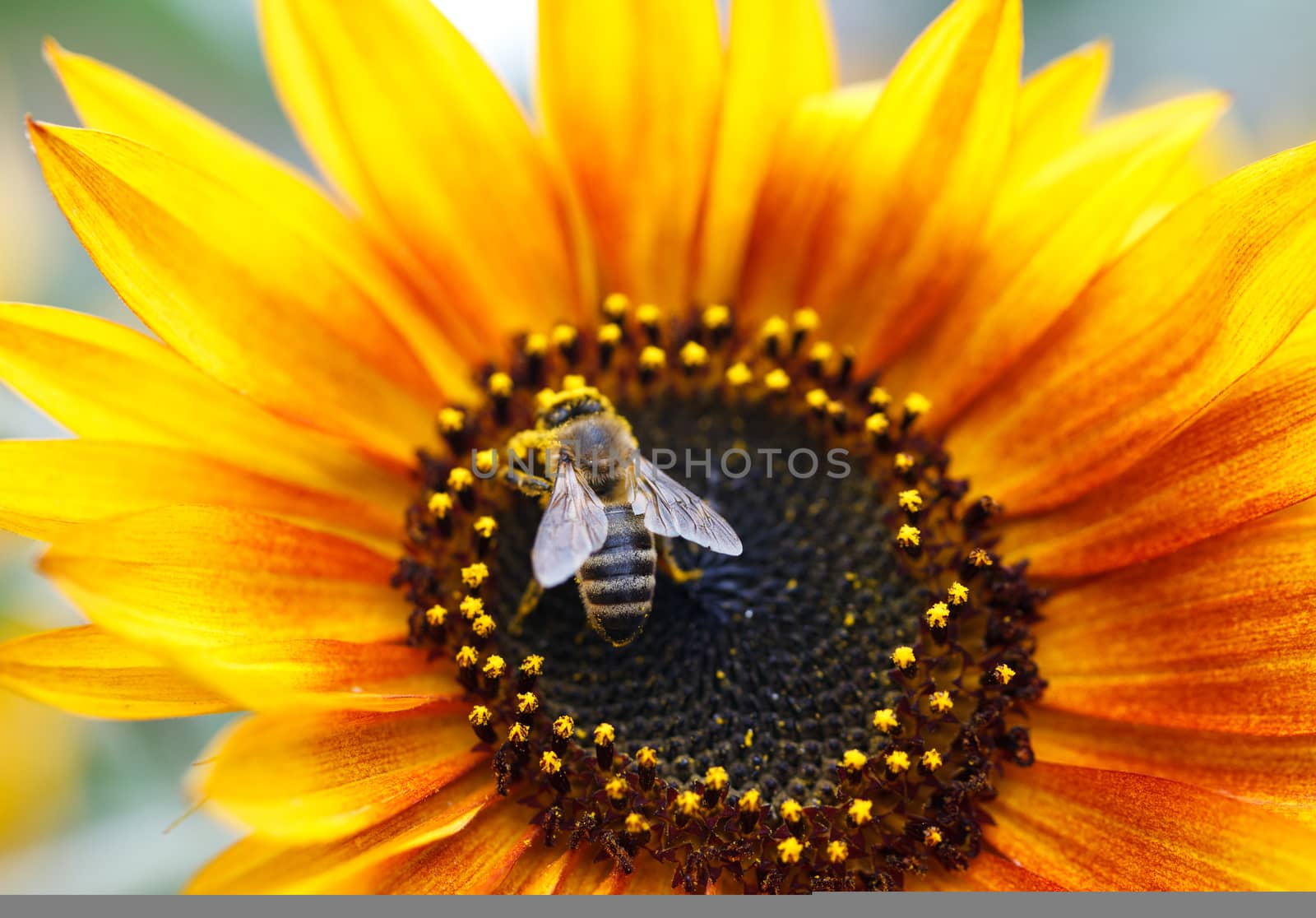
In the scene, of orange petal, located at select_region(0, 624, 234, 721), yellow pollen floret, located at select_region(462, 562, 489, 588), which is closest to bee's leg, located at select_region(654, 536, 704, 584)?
yellow pollen floret, located at select_region(462, 562, 489, 588)

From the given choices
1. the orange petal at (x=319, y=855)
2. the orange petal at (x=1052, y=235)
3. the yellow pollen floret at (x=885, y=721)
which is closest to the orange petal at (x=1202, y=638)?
the yellow pollen floret at (x=885, y=721)

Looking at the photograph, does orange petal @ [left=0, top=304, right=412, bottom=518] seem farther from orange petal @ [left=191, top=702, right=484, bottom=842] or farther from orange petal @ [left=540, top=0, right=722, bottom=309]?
orange petal @ [left=540, top=0, right=722, bottom=309]

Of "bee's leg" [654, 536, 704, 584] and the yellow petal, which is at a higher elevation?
the yellow petal

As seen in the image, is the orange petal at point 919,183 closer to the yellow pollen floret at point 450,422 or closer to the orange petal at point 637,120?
the orange petal at point 637,120

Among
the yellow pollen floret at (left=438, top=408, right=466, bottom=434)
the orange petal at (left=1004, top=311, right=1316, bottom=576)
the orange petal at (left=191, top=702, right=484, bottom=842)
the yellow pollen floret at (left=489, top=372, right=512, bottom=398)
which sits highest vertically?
the orange petal at (left=1004, top=311, right=1316, bottom=576)

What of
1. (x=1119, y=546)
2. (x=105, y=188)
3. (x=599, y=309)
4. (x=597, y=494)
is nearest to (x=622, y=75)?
(x=599, y=309)
